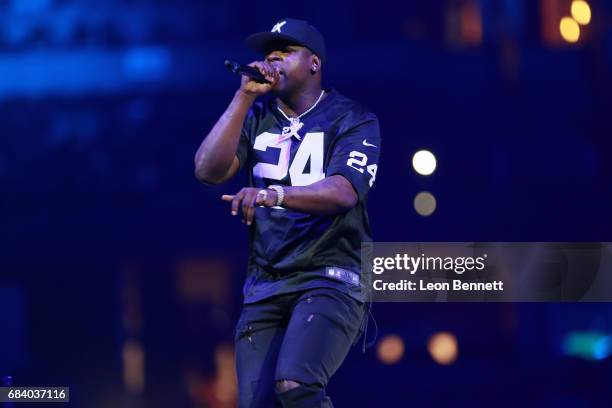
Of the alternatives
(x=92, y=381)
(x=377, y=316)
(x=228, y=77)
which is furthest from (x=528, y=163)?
(x=92, y=381)

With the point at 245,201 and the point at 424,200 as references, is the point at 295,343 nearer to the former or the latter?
the point at 245,201

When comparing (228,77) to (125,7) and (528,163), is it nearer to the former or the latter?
(125,7)

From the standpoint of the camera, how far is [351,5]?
5.32m

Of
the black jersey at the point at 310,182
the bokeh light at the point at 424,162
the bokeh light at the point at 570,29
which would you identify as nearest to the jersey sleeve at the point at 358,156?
the black jersey at the point at 310,182

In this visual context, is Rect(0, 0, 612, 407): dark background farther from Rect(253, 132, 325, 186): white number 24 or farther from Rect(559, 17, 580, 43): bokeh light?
Rect(253, 132, 325, 186): white number 24

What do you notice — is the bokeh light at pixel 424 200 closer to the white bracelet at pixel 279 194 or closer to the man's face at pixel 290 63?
the man's face at pixel 290 63

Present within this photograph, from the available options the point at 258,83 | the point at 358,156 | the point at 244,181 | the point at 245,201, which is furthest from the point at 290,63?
the point at 244,181

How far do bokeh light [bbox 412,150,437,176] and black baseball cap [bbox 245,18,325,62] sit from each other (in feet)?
4.47

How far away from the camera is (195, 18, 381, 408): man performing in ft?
11.7

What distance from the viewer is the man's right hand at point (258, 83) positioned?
3.68 m

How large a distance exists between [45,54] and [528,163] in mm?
2394

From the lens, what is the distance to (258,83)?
3.71 m

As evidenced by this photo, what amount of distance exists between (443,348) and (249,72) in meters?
2.12

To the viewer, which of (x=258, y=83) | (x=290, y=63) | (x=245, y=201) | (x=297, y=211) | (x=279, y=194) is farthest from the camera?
(x=290, y=63)
